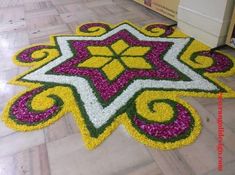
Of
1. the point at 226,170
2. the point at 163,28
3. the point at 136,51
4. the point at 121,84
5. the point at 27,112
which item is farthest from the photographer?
the point at 163,28

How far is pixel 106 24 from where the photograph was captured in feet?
6.31

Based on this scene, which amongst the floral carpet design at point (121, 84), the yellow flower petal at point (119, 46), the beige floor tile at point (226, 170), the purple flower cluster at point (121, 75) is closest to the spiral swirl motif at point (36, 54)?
the floral carpet design at point (121, 84)

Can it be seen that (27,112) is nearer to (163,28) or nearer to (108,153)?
(108,153)

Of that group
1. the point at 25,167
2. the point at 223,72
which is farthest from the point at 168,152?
the point at 223,72

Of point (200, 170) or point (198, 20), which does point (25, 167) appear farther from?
point (198, 20)

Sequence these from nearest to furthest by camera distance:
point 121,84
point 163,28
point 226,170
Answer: point 226,170 → point 121,84 → point 163,28

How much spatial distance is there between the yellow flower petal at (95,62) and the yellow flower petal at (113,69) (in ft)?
0.13

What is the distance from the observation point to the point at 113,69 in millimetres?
1324

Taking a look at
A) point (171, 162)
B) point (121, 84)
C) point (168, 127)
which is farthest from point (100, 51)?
point (171, 162)

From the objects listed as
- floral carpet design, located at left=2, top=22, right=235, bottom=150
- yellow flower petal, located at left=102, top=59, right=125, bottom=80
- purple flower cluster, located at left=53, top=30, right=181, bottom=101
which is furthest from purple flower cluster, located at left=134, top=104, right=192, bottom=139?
yellow flower petal, located at left=102, top=59, right=125, bottom=80

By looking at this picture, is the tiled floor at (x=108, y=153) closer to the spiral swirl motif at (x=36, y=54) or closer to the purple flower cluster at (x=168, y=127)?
the purple flower cluster at (x=168, y=127)

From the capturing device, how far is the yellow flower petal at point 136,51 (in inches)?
58.0

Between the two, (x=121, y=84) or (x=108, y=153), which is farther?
(x=121, y=84)

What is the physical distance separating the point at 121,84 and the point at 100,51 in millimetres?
405
